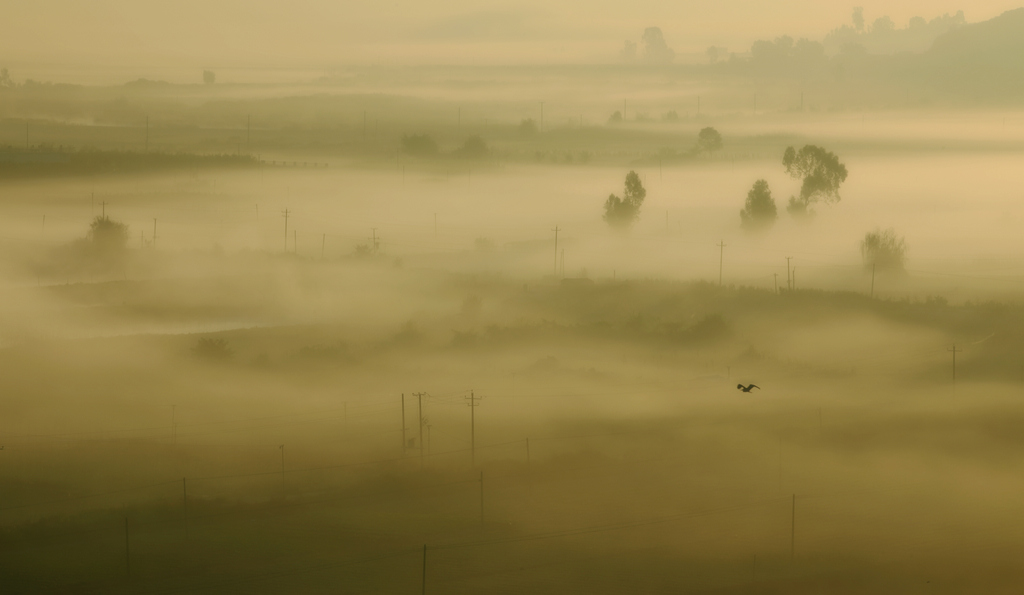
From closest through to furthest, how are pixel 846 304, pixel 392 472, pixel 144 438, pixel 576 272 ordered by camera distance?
1. pixel 392 472
2. pixel 144 438
3. pixel 846 304
4. pixel 576 272

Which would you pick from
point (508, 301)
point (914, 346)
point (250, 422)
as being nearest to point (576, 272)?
point (508, 301)

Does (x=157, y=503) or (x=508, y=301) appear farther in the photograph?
(x=508, y=301)

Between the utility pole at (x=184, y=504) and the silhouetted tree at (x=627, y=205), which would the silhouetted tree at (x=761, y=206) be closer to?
the silhouetted tree at (x=627, y=205)

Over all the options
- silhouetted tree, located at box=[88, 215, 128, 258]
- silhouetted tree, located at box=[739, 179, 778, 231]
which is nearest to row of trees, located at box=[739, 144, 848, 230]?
silhouetted tree, located at box=[739, 179, 778, 231]

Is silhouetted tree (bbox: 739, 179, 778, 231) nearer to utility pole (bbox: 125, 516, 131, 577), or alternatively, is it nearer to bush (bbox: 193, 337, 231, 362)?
bush (bbox: 193, 337, 231, 362)

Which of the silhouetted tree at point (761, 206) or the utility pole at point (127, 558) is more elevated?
the silhouetted tree at point (761, 206)

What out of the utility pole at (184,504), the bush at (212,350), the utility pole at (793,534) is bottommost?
the utility pole at (793,534)

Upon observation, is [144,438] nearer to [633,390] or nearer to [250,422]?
[250,422]

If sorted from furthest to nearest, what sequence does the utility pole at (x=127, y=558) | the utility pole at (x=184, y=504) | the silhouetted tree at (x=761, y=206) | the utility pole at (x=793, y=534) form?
1. the silhouetted tree at (x=761, y=206)
2. the utility pole at (x=184, y=504)
3. the utility pole at (x=793, y=534)
4. the utility pole at (x=127, y=558)

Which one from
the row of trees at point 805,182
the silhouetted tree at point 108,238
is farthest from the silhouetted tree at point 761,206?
the silhouetted tree at point 108,238
